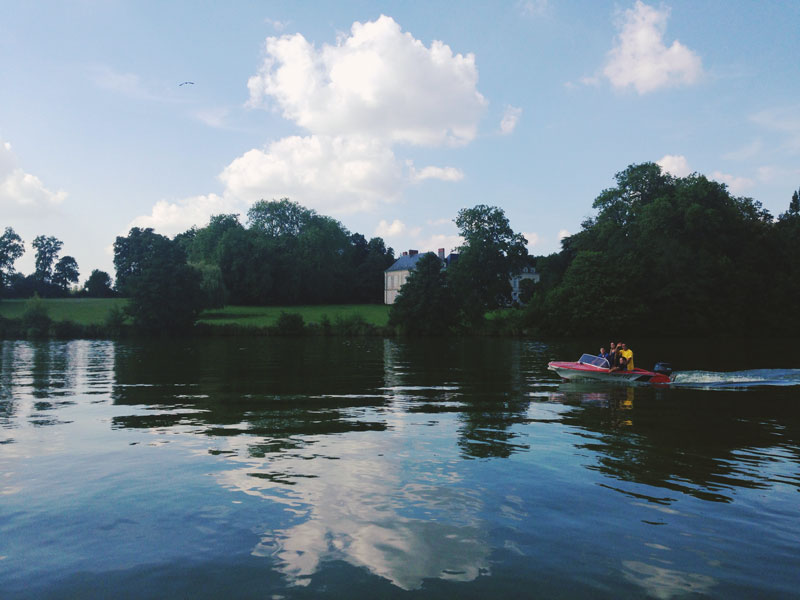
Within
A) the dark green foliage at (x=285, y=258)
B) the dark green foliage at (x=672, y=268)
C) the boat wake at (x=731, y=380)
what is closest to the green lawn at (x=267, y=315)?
the dark green foliage at (x=285, y=258)

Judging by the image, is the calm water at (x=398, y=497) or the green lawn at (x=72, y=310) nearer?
the calm water at (x=398, y=497)

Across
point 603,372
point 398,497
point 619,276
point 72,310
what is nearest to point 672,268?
point 619,276

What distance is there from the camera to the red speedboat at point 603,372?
91.1 feet

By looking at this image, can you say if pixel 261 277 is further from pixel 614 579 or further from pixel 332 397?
pixel 614 579

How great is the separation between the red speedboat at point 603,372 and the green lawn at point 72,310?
64.6 metres

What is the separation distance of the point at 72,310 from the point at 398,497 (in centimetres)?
8988

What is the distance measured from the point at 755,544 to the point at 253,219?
11984 centimetres

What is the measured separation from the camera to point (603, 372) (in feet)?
93.0

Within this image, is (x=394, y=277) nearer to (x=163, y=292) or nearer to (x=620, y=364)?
(x=163, y=292)

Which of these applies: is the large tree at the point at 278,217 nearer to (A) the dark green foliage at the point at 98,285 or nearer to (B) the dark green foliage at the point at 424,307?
(A) the dark green foliage at the point at 98,285

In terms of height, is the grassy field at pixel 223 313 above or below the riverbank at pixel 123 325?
above

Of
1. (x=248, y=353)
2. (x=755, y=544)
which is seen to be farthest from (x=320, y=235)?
(x=755, y=544)

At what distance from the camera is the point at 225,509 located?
9.78m

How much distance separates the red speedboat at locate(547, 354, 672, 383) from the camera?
2778cm
